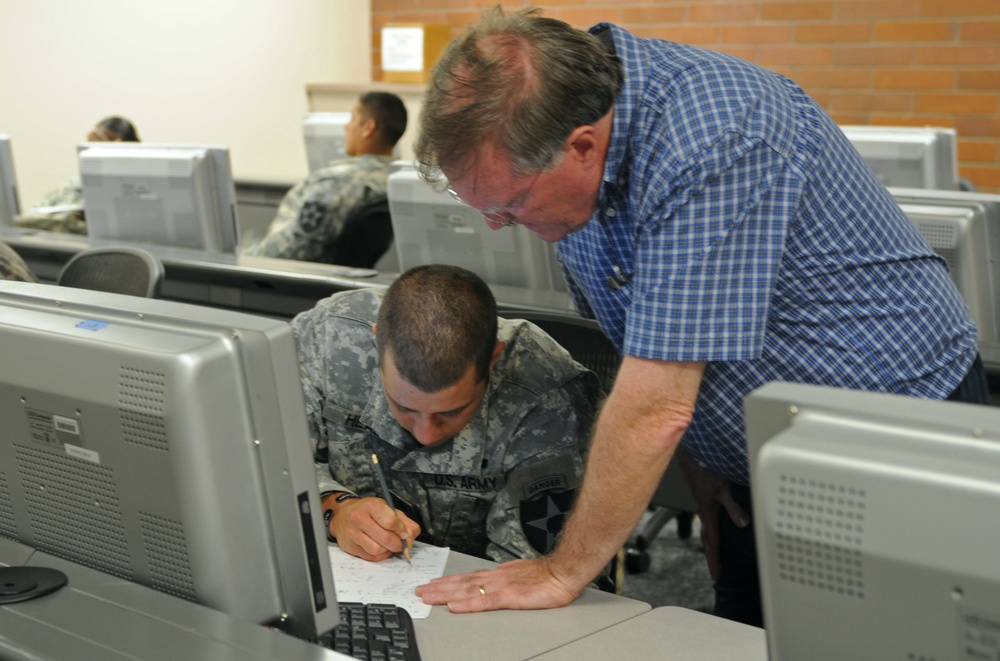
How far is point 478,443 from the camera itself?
5.17ft

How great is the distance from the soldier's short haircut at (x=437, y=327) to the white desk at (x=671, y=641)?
43 centimetres

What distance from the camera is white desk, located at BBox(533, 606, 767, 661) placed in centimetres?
116

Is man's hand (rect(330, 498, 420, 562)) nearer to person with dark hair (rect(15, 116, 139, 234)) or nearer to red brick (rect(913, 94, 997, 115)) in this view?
person with dark hair (rect(15, 116, 139, 234))

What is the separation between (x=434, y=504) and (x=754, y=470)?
3.26ft

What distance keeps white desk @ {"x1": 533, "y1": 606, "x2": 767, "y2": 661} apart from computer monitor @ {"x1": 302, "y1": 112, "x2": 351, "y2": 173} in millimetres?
3970

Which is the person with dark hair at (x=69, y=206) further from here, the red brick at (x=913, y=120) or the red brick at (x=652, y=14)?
the red brick at (x=913, y=120)

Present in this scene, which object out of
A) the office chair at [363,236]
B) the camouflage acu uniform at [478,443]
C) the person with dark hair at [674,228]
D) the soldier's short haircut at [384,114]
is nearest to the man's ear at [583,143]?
the person with dark hair at [674,228]

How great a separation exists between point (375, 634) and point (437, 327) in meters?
0.46

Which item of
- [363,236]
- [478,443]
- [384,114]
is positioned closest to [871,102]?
[384,114]

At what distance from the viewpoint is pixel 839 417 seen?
0.66m

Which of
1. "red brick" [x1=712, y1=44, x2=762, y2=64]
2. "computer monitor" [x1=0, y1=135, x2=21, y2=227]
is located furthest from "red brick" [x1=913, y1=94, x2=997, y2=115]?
"computer monitor" [x1=0, y1=135, x2=21, y2=227]

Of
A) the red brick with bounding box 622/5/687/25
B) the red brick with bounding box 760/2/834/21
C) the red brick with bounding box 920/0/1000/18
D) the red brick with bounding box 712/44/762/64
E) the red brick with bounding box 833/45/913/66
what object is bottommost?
the red brick with bounding box 833/45/913/66

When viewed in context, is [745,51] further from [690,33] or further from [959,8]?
[959,8]

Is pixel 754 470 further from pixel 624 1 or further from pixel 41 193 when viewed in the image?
pixel 41 193
